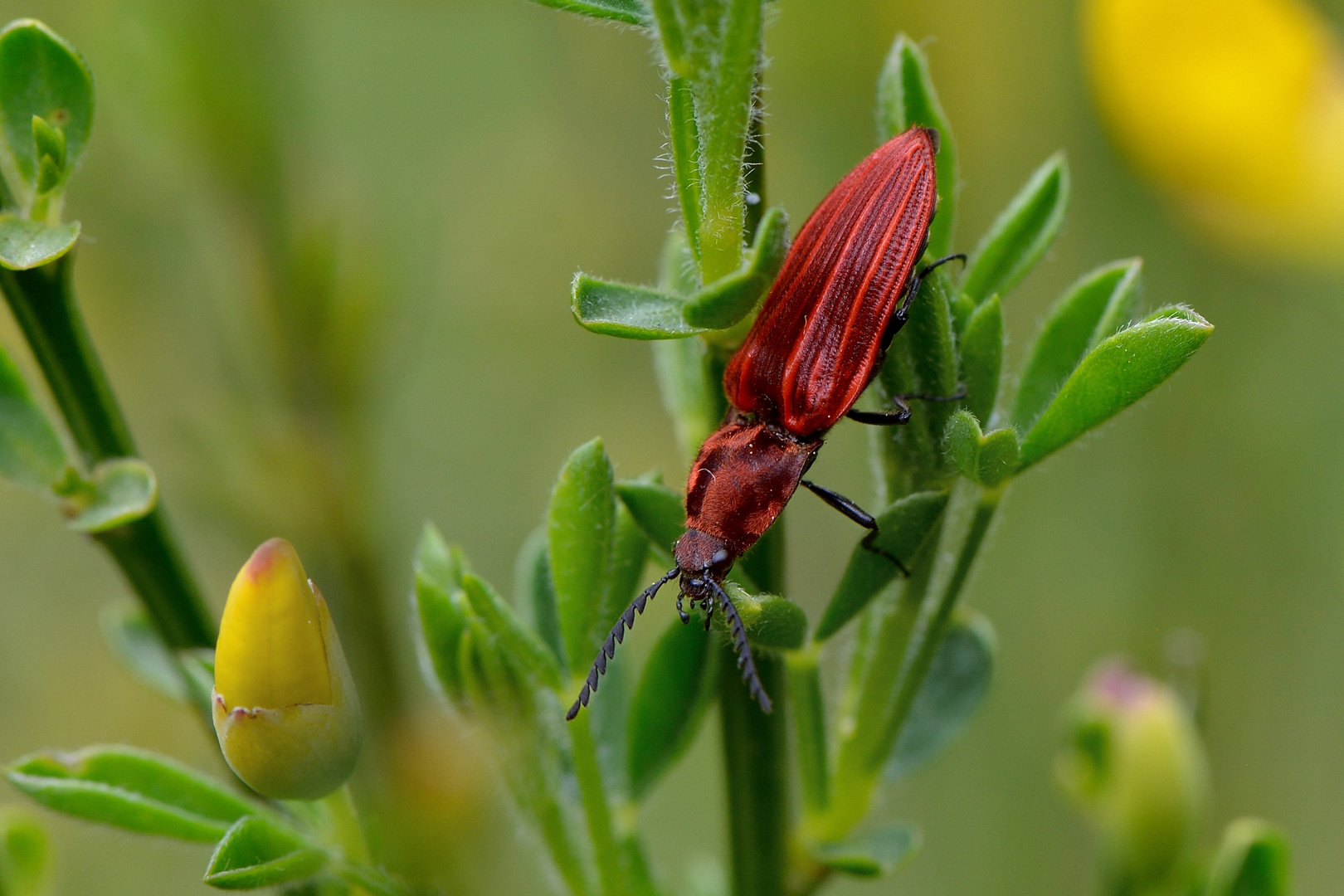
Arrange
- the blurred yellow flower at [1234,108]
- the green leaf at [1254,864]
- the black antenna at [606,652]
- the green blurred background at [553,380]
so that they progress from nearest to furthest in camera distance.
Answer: the black antenna at [606,652], the green leaf at [1254,864], the blurred yellow flower at [1234,108], the green blurred background at [553,380]

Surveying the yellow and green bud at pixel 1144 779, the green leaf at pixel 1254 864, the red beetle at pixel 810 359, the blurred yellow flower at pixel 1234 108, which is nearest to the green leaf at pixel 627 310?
the red beetle at pixel 810 359

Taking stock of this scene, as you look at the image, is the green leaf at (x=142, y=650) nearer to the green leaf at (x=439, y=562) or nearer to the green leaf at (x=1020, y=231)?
the green leaf at (x=439, y=562)

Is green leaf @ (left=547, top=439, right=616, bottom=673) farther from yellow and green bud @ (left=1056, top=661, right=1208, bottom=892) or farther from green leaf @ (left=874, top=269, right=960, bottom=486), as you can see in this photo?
yellow and green bud @ (left=1056, top=661, right=1208, bottom=892)

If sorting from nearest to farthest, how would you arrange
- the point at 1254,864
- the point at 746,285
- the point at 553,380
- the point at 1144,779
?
the point at 746,285
the point at 1254,864
the point at 1144,779
the point at 553,380

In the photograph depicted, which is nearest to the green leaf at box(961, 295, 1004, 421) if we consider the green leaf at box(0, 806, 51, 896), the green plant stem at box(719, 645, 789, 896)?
the green plant stem at box(719, 645, 789, 896)

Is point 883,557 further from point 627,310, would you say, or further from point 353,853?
point 353,853

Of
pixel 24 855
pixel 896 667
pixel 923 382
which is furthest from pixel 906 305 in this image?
pixel 24 855

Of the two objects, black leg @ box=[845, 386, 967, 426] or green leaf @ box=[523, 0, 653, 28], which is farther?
black leg @ box=[845, 386, 967, 426]
